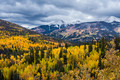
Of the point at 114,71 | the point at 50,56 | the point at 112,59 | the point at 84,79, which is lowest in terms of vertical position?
the point at 50,56

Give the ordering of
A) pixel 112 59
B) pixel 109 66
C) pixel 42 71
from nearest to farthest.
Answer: pixel 112 59
pixel 109 66
pixel 42 71

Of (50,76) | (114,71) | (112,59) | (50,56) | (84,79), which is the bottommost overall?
(50,76)

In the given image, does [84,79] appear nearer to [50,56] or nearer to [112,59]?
[112,59]

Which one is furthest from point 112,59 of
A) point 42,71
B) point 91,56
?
point 91,56

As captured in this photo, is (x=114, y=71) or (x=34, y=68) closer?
(x=114, y=71)

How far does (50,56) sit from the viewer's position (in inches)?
5901

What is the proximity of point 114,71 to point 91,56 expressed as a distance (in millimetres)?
125893

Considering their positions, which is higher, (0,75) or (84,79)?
(84,79)

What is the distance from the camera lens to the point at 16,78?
96.1 metres

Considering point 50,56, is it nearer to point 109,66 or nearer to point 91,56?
point 91,56

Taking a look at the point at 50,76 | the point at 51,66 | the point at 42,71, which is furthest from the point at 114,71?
the point at 51,66

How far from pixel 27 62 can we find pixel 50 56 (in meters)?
32.9

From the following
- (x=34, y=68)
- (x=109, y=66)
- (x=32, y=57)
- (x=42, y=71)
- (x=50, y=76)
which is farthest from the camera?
Answer: (x=32, y=57)

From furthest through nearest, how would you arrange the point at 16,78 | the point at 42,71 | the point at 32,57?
the point at 32,57
the point at 42,71
the point at 16,78
